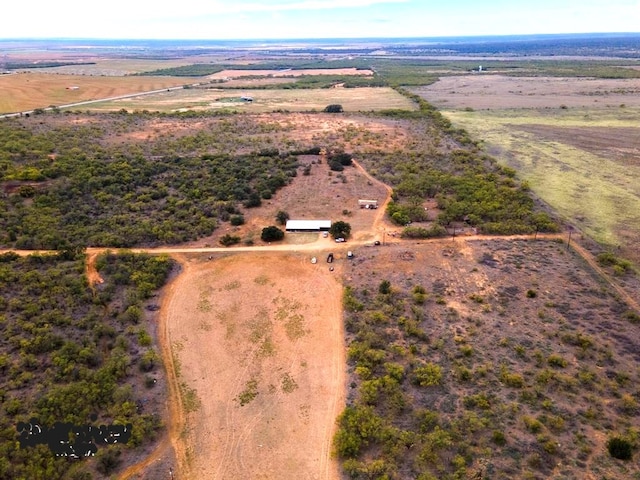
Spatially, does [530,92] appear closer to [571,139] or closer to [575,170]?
[571,139]

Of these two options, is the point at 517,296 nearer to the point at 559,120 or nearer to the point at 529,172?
the point at 529,172

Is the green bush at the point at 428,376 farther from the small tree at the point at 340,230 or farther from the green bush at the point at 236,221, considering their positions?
the green bush at the point at 236,221

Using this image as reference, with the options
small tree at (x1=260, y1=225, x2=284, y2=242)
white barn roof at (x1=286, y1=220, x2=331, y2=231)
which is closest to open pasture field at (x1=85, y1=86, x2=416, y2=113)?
white barn roof at (x1=286, y1=220, x2=331, y2=231)

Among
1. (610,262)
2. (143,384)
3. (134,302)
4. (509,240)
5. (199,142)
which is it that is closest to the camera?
(143,384)

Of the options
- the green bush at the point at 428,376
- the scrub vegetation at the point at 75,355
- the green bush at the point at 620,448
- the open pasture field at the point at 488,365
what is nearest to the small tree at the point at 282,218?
the open pasture field at the point at 488,365

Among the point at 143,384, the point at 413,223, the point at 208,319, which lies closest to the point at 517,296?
the point at 413,223

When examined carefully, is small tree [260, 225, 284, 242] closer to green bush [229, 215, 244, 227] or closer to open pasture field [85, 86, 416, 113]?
green bush [229, 215, 244, 227]

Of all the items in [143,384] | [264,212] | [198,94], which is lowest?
[143,384]
